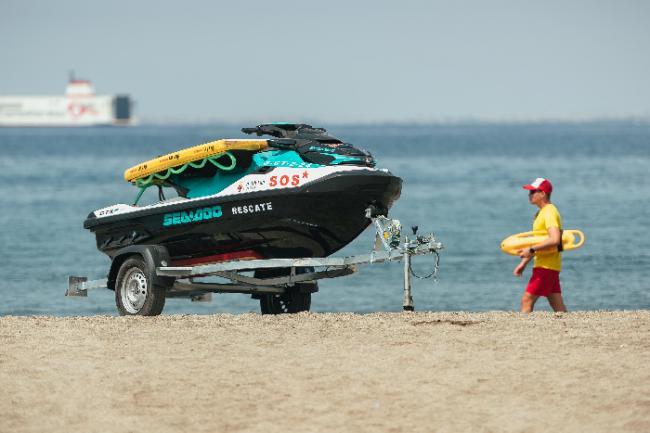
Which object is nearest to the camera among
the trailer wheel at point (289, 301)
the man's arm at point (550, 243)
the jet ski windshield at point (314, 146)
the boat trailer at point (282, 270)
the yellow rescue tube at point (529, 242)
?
the man's arm at point (550, 243)

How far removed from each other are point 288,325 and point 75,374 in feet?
8.26

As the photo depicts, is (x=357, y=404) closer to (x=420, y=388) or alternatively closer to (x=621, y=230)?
(x=420, y=388)

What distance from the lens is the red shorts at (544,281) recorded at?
43.2 feet

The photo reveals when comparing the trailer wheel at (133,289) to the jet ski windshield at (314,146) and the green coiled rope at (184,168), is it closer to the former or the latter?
the green coiled rope at (184,168)

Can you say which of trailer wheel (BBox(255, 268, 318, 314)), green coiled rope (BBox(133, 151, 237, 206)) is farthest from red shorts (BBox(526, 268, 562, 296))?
green coiled rope (BBox(133, 151, 237, 206))

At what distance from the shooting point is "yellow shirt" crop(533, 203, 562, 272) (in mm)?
13031

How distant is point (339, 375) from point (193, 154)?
14.3 feet

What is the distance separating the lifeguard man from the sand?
35cm

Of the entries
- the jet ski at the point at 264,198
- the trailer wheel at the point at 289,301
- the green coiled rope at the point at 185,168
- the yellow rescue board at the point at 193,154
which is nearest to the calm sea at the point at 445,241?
the trailer wheel at the point at 289,301

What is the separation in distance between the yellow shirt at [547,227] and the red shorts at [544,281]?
0.05 metres

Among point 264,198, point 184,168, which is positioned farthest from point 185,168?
point 264,198

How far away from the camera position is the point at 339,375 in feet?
34.9

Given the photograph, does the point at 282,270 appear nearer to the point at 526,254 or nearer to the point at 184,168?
the point at 184,168

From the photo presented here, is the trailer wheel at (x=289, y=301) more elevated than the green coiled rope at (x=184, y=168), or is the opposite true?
the green coiled rope at (x=184, y=168)
